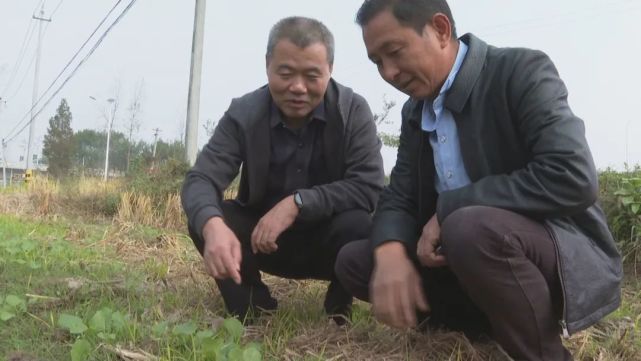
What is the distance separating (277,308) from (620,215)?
2433mm

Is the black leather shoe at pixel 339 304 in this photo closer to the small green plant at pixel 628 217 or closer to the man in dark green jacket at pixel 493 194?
the man in dark green jacket at pixel 493 194

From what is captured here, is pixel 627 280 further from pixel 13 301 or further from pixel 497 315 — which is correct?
pixel 13 301

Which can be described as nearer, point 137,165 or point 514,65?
point 514,65

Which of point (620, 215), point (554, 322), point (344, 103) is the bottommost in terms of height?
point (554, 322)

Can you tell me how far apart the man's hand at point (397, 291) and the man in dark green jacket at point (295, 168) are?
519mm

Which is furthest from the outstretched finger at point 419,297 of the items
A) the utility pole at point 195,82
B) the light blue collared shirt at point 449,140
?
the utility pole at point 195,82

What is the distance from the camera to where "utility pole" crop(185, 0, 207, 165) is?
911 cm

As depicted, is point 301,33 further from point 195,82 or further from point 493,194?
point 195,82

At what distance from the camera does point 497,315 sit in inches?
67.7

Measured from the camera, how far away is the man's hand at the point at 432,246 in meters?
1.77

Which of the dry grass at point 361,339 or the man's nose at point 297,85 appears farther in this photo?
the man's nose at point 297,85

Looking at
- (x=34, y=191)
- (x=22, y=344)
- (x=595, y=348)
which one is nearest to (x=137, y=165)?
(x=34, y=191)

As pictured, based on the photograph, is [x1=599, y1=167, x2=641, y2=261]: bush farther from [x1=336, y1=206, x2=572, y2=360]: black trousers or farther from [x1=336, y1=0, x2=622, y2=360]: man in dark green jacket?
[x1=336, y1=206, x2=572, y2=360]: black trousers

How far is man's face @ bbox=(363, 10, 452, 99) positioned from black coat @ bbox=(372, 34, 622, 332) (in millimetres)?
76
